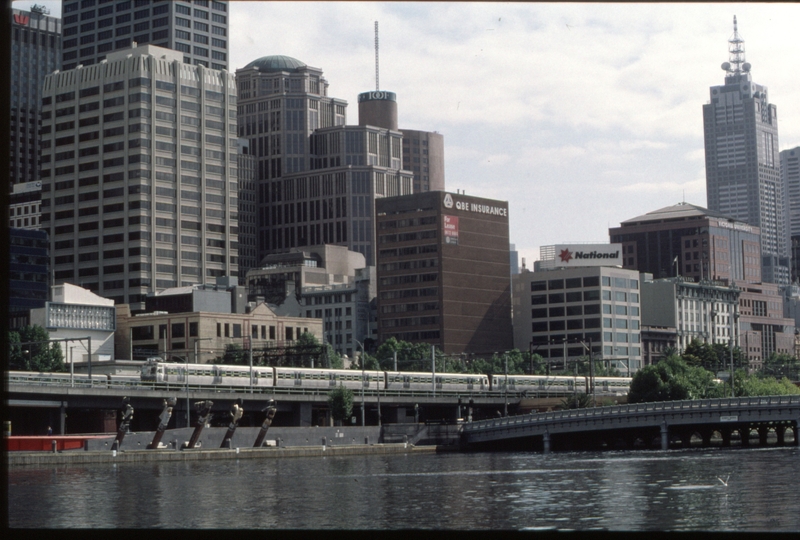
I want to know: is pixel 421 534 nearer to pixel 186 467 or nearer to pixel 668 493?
pixel 668 493

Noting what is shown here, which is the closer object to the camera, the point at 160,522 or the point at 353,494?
the point at 160,522

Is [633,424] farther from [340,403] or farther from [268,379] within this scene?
[268,379]

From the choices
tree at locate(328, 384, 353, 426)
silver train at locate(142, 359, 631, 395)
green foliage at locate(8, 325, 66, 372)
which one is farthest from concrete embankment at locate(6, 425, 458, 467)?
green foliage at locate(8, 325, 66, 372)

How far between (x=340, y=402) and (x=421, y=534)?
154m

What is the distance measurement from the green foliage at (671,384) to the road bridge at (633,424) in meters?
8.03

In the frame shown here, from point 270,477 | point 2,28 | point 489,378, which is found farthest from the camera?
point 489,378

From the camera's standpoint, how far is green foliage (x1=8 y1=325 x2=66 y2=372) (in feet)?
609

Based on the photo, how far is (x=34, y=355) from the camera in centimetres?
19212

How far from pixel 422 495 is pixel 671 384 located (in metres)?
116

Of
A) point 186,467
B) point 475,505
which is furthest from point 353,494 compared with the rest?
point 186,467

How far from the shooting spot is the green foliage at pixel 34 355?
186 metres

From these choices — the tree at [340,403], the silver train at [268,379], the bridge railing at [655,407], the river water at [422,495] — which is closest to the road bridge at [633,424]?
the bridge railing at [655,407]

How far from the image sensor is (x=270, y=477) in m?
95.9

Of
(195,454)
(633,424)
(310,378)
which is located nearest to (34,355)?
(310,378)
